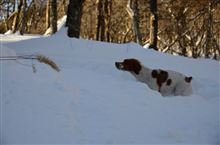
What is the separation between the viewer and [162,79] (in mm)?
9742

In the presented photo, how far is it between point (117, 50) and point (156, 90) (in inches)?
139

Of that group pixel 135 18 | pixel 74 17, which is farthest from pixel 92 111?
pixel 135 18

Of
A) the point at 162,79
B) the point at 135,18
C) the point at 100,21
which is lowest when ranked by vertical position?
the point at 100,21

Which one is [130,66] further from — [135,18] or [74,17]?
[135,18]

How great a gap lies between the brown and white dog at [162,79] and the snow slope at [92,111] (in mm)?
199

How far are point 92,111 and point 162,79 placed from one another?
3.12 metres

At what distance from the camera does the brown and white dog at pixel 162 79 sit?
9.70 m

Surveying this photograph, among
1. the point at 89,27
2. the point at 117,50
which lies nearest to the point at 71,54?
the point at 117,50

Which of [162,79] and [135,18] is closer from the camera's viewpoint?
[162,79]

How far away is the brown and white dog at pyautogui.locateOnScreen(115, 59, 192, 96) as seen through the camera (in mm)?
9695

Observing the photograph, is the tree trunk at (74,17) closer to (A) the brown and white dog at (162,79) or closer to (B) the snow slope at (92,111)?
(B) the snow slope at (92,111)

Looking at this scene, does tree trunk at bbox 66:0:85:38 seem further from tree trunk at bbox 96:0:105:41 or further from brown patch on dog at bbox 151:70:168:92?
tree trunk at bbox 96:0:105:41

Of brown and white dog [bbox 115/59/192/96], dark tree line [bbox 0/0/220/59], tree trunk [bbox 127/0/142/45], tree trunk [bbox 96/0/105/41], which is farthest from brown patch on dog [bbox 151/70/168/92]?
tree trunk [bbox 96/0/105/41]

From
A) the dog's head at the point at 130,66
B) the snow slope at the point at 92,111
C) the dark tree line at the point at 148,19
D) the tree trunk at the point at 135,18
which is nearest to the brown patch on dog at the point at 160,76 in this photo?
the dog's head at the point at 130,66
